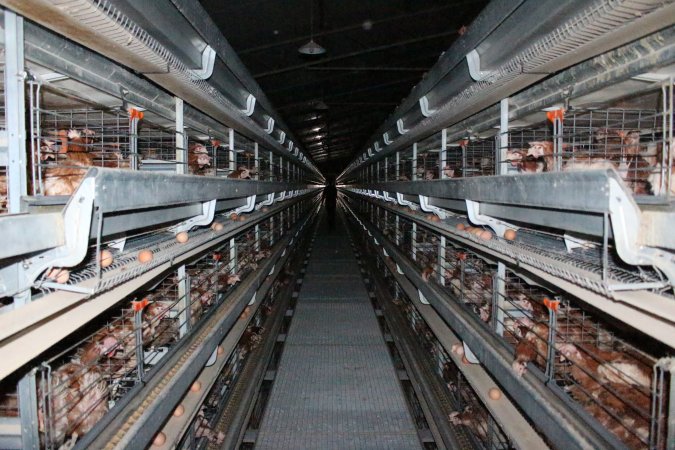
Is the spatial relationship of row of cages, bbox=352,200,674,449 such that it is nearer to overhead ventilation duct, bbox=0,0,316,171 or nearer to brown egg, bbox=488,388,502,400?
brown egg, bbox=488,388,502,400

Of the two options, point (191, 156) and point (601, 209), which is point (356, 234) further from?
point (601, 209)

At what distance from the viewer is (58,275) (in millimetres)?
1297

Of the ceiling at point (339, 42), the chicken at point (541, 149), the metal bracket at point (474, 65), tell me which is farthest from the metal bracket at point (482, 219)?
the ceiling at point (339, 42)

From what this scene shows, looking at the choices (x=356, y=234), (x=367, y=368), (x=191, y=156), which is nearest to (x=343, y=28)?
(x=191, y=156)

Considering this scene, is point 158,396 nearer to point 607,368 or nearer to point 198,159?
point 198,159

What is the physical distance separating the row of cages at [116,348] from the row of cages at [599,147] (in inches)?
66.5

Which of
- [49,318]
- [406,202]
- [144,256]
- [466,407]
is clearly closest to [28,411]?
[49,318]

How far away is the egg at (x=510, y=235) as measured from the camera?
2265 millimetres

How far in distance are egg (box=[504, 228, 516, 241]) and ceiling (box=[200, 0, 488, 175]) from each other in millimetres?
4030

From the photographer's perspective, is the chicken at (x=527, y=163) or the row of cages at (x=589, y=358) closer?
the row of cages at (x=589, y=358)

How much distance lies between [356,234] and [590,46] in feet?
33.7

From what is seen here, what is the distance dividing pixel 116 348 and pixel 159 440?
54 centimetres

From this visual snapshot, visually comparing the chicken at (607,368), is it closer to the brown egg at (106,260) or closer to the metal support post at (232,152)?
the brown egg at (106,260)

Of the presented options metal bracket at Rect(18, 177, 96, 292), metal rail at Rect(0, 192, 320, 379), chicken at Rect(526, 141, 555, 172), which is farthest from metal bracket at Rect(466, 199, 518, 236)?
metal bracket at Rect(18, 177, 96, 292)
